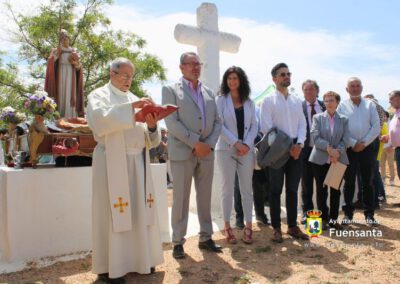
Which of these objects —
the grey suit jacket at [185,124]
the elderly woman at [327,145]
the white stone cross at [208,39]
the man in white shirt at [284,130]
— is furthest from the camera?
the white stone cross at [208,39]

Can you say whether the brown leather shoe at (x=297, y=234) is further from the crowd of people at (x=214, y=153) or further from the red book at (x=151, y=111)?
the red book at (x=151, y=111)

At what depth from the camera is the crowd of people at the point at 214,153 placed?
331 cm

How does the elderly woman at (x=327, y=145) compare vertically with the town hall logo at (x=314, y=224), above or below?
above

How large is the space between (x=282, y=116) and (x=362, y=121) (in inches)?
51.0

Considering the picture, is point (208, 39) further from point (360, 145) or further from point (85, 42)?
point (85, 42)

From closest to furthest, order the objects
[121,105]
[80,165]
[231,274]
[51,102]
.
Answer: [121,105] → [231,274] → [51,102] → [80,165]

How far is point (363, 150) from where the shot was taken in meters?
5.13

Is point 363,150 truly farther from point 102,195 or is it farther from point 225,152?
point 102,195

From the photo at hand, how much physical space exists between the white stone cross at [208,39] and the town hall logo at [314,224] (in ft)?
8.90

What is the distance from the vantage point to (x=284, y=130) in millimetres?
4637

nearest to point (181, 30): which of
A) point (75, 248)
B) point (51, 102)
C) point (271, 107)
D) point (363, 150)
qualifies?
point (271, 107)

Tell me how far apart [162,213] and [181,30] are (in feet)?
9.71

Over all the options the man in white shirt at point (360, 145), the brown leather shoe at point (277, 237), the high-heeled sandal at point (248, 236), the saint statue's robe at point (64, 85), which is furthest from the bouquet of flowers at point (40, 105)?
the man in white shirt at point (360, 145)

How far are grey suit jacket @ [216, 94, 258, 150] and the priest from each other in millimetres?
1227
